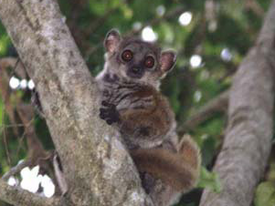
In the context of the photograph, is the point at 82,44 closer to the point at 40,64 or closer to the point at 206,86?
the point at 206,86

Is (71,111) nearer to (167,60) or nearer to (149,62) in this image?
(149,62)

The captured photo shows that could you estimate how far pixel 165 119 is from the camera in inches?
188

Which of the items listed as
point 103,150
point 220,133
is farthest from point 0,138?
point 103,150

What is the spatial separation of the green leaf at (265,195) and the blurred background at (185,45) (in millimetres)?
1360

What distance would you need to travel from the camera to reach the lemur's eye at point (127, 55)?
5874mm

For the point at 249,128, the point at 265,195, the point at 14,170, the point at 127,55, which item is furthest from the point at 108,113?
the point at 127,55

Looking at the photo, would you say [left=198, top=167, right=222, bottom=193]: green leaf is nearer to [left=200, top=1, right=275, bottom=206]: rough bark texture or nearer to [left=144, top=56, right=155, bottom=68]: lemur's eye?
[left=200, top=1, right=275, bottom=206]: rough bark texture

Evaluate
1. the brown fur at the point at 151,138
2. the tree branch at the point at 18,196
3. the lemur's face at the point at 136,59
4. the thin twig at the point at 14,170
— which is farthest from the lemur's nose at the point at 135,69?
the tree branch at the point at 18,196

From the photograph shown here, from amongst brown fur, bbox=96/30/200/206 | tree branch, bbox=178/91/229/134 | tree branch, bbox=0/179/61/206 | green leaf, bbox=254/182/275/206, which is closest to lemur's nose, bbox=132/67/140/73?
brown fur, bbox=96/30/200/206

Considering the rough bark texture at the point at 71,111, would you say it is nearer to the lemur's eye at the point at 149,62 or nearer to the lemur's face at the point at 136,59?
the lemur's face at the point at 136,59

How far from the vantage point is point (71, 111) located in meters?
3.28

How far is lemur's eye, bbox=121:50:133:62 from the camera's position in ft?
19.3

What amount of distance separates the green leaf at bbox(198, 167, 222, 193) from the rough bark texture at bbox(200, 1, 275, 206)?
23cm

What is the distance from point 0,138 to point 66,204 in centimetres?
275
